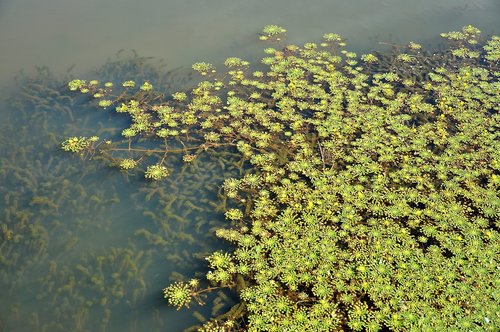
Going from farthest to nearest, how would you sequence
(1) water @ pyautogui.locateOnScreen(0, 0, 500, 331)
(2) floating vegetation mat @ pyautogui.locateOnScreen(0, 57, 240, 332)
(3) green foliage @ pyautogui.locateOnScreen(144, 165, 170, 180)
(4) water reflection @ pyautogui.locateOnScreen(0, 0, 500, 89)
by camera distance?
(4) water reflection @ pyautogui.locateOnScreen(0, 0, 500, 89)
(3) green foliage @ pyautogui.locateOnScreen(144, 165, 170, 180)
(1) water @ pyautogui.locateOnScreen(0, 0, 500, 331)
(2) floating vegetation mat @ pyautogui.locateOnScreen(0, 57, 240, 332)

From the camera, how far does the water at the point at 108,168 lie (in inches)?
202

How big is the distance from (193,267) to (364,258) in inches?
93.4

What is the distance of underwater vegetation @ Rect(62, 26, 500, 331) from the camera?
16.5 feet

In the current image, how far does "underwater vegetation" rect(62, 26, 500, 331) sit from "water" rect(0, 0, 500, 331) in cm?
38

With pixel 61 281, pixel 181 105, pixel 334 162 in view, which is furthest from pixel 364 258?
pixel 181 105

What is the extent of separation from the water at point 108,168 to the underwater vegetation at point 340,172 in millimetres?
384

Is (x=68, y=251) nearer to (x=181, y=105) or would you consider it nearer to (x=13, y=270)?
(x=13, y=270)

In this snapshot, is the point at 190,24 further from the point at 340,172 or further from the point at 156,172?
the point at 340,172

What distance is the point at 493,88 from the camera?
28.6 feet

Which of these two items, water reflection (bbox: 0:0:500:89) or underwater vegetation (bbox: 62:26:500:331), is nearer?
underwater vegetation (bbox: 62:26:500:331)

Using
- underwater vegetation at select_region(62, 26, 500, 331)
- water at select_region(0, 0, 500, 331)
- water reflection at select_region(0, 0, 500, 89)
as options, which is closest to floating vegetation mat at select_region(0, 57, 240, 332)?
water at select_region(0, 0, 500, 331)

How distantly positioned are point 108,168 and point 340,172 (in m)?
4.01

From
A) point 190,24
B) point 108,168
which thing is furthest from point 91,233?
point 190,24

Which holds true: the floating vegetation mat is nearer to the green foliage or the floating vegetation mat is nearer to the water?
the water
